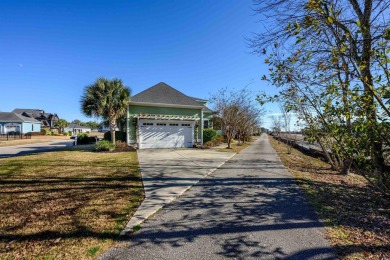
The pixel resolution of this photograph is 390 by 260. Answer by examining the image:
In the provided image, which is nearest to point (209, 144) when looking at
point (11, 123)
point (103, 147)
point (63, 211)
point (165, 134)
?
point (165, 134)

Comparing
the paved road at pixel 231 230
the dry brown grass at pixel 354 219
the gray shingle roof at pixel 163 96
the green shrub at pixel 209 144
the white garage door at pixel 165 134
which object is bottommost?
the dry brown grass at pixel 354 219

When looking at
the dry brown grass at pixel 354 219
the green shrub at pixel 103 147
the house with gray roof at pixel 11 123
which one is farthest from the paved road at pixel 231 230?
the house with gray roof at pixel 11 123

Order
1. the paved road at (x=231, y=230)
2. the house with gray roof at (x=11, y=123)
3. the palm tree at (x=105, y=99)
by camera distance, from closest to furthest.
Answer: the paved road at (x=231, y=230) → the palm tree at (x=105, y=99) → the house with gray roof at (x=11, y=123)

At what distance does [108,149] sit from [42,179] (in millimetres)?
7772

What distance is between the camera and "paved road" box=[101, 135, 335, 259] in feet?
9.10

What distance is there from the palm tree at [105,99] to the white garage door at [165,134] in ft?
7.23

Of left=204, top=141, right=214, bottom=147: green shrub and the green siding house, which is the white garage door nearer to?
the green siding house

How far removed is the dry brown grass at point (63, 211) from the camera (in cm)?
281

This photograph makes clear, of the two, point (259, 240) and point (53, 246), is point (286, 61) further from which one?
point (53, 246)

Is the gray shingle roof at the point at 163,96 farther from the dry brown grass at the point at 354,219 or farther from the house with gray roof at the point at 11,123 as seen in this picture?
the house with gray roof at the point at 11,123

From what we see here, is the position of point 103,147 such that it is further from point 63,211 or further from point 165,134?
point 63,211

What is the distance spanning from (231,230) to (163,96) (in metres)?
16.2

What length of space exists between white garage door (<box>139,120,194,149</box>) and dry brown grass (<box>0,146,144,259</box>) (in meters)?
9.37

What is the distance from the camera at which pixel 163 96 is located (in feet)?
60.1
